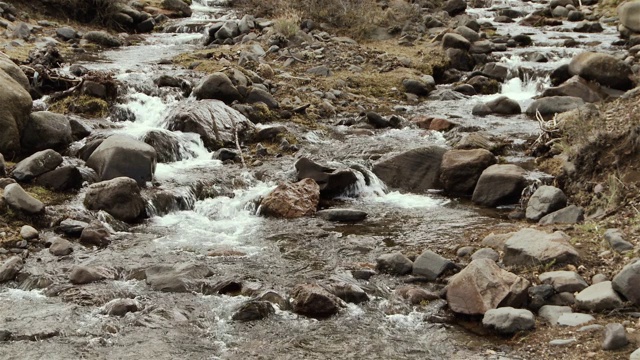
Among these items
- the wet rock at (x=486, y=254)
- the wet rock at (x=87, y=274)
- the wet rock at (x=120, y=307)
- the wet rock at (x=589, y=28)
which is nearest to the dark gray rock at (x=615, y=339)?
the wet rock at (x=486, y=254)

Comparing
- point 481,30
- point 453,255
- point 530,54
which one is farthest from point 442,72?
point 453,255

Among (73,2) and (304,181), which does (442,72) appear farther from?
(73,2)

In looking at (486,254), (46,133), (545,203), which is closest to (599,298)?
(486,254)

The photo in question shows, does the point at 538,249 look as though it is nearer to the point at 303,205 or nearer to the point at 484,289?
the point at 484,289

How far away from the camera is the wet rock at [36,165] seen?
10.0 metres

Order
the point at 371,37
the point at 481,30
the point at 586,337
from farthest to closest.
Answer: the point at 481,30 → the point at 371,37 → the point at 586,337

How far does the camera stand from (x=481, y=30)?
22.1 m

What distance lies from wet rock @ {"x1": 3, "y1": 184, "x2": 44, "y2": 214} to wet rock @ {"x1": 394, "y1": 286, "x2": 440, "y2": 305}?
15.9ft

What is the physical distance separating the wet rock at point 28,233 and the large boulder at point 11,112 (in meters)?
2.46

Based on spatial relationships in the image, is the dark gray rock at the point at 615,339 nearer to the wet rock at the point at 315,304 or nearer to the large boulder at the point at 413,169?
the wet rock at the point at 315,304

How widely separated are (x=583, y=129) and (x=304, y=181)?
3.90m

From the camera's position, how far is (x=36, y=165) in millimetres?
10133

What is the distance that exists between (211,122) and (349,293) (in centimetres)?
627

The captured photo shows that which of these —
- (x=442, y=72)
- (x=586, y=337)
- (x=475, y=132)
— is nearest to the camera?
(x=586, y=337)
